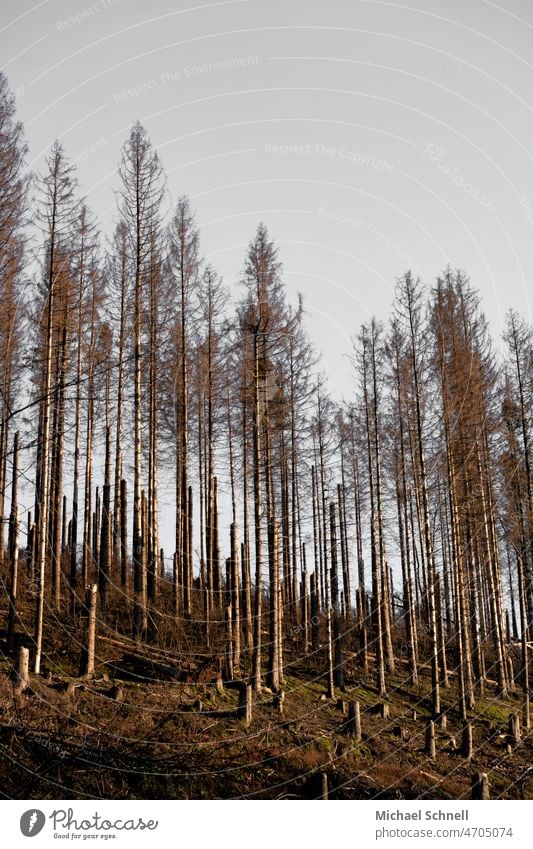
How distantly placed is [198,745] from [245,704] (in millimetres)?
1969

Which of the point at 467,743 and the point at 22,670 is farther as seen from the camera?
the point at 467,743

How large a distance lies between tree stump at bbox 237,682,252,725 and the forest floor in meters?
0.16

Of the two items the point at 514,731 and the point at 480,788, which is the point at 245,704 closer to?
the point at 480,788

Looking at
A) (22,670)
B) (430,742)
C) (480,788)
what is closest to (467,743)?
(430,742)

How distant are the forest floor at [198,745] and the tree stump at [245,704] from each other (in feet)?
0.53

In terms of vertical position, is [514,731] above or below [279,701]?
below

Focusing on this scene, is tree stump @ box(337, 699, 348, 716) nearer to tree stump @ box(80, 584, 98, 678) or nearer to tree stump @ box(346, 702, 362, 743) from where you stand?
tree stump @ box(346, 702, 362, 743)

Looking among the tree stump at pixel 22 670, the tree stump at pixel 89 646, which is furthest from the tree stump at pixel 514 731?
the tree stump at pixel 22 670

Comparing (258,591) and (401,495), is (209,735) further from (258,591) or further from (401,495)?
(401,495)

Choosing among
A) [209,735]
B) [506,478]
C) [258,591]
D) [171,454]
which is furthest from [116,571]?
[506,478]

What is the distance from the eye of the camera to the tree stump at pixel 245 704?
1346 cm

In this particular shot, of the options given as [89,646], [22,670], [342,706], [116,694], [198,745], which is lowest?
[342,706]

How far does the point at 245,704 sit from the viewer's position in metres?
13.6

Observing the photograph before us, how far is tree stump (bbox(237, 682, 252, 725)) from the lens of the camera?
1346 cm
